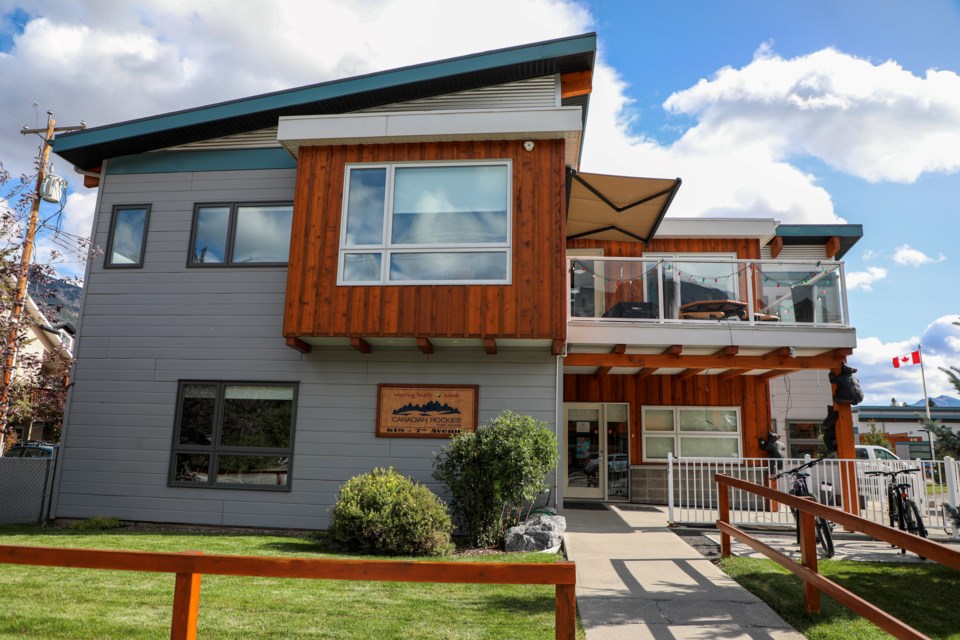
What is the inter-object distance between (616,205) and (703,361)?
3.04m

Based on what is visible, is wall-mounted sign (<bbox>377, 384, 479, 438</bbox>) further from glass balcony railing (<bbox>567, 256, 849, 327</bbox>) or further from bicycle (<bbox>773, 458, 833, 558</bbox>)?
bicycle (<bbox>773, 458, 833, 558</bbox>)

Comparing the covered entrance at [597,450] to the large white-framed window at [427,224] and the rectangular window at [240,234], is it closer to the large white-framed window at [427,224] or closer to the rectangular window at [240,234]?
the large white-framed window at [427,224]

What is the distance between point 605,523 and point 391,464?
11.1 ft

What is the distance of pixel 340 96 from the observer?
9.73m

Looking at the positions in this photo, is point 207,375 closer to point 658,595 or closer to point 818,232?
point 658,595

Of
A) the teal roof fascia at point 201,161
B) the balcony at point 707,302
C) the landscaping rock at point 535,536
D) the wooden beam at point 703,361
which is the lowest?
the landscaping rock at point 535,536

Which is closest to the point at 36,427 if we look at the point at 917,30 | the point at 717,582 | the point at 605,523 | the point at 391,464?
the point at 391,464

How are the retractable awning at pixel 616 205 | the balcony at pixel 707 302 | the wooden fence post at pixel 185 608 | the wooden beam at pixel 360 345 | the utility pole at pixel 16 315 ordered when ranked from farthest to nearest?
the retractable awning at pixel 616 205 < the balcony at pixel 707 302 < the wooden beam at pixel 360 345 < the utility pole at pixel 16 315 < the wooden fence post at pixel 185 608

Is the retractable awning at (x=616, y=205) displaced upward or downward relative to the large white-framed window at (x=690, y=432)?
upward

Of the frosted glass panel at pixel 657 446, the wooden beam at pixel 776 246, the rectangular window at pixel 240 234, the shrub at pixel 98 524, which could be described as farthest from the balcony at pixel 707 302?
the shrub at pixel 98 524

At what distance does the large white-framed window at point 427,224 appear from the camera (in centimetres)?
849

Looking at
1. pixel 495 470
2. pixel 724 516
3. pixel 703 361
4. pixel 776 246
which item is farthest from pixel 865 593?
pixel 776 246

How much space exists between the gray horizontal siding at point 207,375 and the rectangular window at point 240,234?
164 mm

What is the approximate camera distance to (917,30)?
9.22 meters
